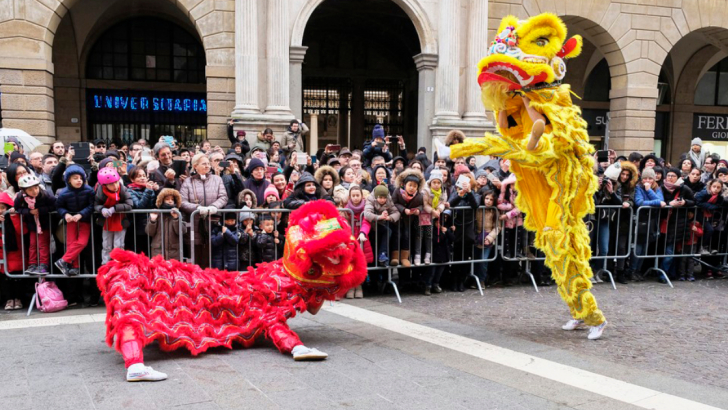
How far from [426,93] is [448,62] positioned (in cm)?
105

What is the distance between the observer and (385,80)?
25.3 m

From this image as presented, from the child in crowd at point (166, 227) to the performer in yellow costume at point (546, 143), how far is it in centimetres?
362

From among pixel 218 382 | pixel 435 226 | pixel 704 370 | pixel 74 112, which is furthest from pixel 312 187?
pixel 74 112

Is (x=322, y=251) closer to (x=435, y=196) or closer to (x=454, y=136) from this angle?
(x=435, y=196)

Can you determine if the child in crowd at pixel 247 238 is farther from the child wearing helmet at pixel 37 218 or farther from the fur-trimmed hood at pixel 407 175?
the child wearing helmet at pixel 37 218

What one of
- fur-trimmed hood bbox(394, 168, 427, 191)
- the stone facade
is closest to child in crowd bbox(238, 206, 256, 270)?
fur-trimmed hood bbox(394, 168, 427, 191)

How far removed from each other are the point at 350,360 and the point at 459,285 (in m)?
4.00

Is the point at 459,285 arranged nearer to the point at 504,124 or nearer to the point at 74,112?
the point at 504,124

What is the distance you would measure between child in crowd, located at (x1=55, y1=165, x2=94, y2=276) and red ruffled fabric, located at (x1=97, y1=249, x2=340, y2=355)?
2.19m

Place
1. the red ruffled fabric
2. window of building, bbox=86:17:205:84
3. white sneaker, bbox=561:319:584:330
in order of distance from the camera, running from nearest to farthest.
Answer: the red ruffled fabric
white sneaker, bbox=561:319:584:330
window of building, bbox=86:17:205:84

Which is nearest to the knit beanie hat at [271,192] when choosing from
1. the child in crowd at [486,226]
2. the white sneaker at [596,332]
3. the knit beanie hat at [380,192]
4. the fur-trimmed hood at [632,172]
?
the knit beanie hat at [380,192]

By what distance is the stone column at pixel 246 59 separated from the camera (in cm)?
1546

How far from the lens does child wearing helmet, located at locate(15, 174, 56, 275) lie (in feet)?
24.3

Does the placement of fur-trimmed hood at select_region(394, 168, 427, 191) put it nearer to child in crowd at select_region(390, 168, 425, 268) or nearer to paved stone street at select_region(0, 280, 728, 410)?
child in crowd at select_region(390, 168, 425, 268)
